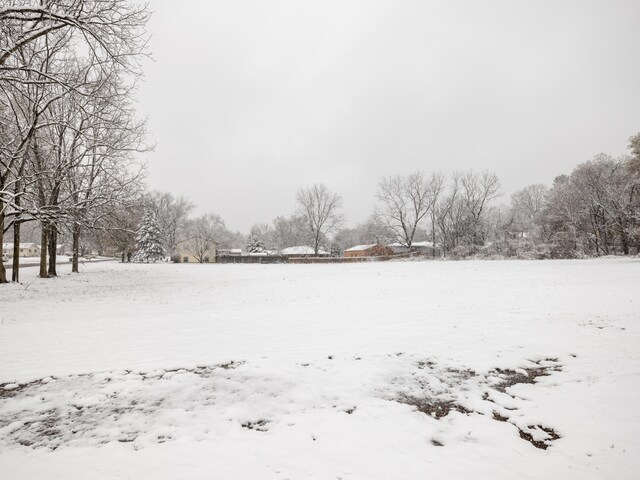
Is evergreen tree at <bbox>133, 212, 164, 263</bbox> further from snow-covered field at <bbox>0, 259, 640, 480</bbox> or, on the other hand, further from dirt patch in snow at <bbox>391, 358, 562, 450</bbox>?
dirt patch in snow at <bbox>391, 358, 562, 450</bbox>

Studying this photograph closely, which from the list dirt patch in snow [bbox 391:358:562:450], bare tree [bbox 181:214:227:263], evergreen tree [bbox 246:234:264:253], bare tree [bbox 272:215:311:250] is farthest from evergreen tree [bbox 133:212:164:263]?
dirt patch in snow [bbox 391:358:562:450]

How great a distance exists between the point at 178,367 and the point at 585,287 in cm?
1622

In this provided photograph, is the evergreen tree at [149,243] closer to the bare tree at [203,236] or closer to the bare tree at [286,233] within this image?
the bare tree at [203,236]

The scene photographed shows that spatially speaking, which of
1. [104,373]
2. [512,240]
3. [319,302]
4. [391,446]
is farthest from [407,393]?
[512,240]

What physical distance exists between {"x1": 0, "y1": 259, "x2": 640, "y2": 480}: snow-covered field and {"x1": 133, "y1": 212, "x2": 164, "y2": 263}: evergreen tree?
157 feet

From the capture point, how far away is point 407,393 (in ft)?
14.8

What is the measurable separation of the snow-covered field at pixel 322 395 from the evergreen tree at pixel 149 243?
47785 mm

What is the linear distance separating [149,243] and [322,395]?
56702mm

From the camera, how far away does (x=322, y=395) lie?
4379 millimetres

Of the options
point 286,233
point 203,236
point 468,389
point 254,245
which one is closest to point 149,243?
point 203,236

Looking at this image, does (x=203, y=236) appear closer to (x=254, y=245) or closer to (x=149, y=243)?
(x=254, y=245)

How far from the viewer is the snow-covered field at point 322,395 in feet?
9.78

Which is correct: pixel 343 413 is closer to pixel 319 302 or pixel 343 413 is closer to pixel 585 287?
pixel 319 302

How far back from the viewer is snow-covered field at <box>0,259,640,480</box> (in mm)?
2980
